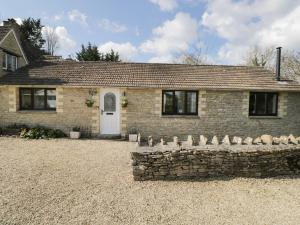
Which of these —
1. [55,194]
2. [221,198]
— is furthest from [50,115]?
[221,198]

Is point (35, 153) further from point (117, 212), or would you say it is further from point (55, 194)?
point (117, 212)

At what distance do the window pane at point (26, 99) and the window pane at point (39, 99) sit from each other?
299mm

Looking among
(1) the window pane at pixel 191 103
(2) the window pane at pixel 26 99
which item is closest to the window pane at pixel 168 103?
(1) the window pane at pixel 191 103

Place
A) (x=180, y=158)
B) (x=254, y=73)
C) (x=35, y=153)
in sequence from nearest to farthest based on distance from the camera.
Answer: (x=180, y=158)
(x=35, y=153)
(x=254, y=73)

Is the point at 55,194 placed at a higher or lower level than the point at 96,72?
lower

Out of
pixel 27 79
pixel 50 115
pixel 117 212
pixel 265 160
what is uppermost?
pixel 27 79

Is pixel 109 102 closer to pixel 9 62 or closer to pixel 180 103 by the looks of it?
pixel 180 103

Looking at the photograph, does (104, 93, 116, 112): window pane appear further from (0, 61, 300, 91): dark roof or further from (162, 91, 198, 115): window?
(162, 91, 198, 115): window

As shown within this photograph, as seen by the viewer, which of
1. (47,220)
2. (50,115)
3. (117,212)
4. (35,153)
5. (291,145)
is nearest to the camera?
(47,220)

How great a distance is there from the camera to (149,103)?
12477 mm

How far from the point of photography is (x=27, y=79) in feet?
41.2

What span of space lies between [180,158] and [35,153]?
561 centimetres

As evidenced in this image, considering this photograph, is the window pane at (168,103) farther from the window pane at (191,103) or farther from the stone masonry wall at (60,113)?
the stone masonry wall at (60,113)

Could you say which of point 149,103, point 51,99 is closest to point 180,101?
point 149,103
